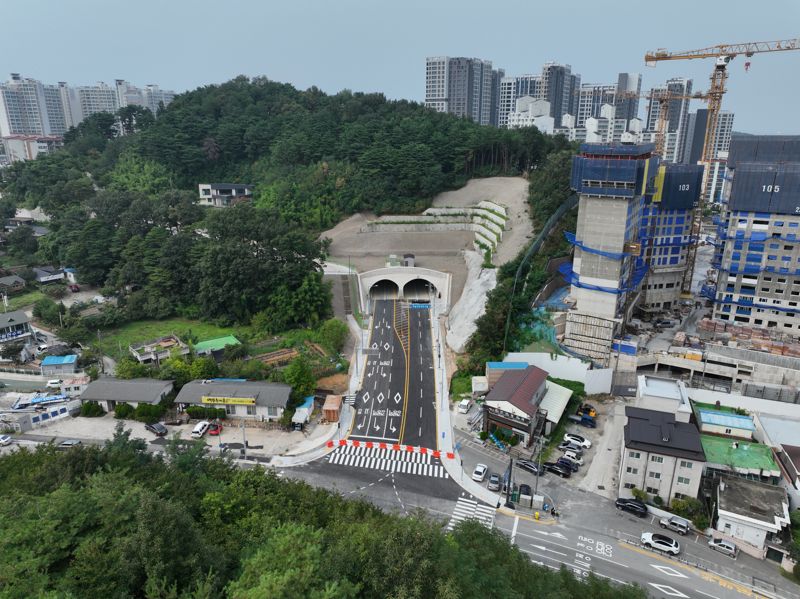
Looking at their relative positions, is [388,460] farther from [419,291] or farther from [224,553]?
[419,291]

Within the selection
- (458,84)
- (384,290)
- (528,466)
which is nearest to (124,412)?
(528,466)

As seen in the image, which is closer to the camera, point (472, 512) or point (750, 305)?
point (472, 512)

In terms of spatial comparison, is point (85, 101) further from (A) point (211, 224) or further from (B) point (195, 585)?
(B) point (195, 585)

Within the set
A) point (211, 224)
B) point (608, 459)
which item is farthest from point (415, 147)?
point (608, 459)

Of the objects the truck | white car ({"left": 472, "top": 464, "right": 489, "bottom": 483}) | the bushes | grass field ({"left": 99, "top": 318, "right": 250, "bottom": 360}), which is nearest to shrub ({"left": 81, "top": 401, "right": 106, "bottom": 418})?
the bushes

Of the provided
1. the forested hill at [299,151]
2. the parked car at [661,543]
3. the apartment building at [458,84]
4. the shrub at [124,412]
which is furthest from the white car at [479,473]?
the apartment building at [458,84]

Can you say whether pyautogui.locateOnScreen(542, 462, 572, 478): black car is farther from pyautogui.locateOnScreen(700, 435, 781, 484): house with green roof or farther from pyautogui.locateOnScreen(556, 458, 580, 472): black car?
pyautogui.locateOnScreen(700, 435, 781, 484): house with green roof
